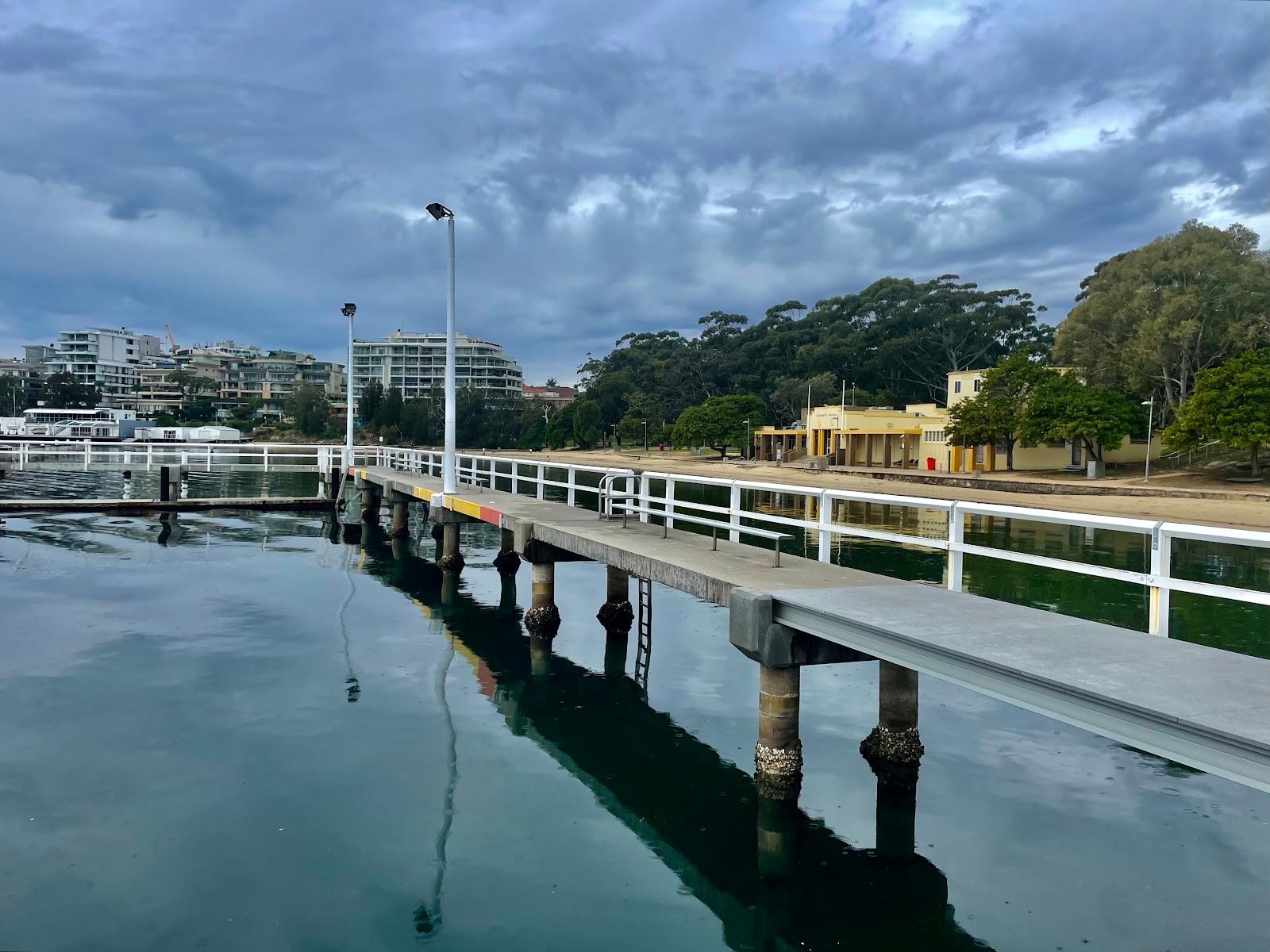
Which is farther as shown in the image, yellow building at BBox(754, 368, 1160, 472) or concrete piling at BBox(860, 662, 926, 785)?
yellow building at BBox(754, 368, 1160, 472)

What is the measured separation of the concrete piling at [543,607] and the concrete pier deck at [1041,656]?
5185mm

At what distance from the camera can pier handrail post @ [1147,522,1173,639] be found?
7.01 metres

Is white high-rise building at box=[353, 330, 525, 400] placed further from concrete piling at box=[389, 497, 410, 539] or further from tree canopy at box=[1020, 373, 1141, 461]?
concrete piling at box=[389, 497, 410, 539]

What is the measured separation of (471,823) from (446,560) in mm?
15151

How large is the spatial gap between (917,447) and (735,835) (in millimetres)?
69368

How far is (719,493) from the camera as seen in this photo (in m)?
60.4

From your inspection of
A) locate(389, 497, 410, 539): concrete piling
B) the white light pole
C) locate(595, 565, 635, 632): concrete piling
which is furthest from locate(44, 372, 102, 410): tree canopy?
locate(595, 565, 635, 632): concrete piling

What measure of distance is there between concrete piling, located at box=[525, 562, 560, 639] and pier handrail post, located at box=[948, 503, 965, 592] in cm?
839

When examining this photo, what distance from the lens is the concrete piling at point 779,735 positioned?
9.12 meters

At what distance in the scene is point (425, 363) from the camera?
7520 inches

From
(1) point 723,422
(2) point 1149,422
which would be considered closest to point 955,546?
(2) point 1149,422

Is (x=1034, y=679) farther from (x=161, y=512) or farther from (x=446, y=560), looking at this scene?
(x=161, y=512)

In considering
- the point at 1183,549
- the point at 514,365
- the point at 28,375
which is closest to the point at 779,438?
the point at 1183,549

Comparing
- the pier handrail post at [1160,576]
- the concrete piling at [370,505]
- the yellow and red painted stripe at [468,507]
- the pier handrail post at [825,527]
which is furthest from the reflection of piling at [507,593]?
the pier handrail post at [1160,576]
